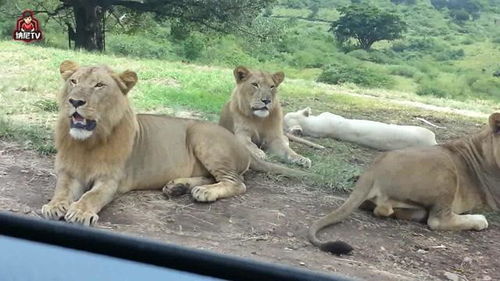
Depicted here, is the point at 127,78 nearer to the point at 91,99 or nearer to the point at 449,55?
the point at 91,99

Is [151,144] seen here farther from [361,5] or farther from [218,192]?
[361,5]

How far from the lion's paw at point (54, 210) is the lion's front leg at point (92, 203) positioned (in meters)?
0.02

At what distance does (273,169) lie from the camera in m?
3.84

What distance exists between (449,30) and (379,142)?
713mm

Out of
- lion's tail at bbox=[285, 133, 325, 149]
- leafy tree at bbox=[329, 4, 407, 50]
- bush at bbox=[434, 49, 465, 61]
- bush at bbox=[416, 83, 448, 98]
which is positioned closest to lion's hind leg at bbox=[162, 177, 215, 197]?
lion's tail at bbox=[285, 133, 325, 149]

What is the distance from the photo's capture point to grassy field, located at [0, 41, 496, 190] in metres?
4.18

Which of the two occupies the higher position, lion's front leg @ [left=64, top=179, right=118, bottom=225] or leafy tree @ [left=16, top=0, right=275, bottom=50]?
leafy tree @ [left=16, top=0, right=275, bottom=50]

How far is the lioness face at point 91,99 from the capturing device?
318 centimetres

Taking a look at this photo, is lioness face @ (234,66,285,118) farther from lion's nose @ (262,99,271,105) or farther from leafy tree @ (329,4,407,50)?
leafy tree @ (329,4,407,50)

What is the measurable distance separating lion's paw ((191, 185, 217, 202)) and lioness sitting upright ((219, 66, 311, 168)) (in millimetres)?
820

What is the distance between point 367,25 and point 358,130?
552mm

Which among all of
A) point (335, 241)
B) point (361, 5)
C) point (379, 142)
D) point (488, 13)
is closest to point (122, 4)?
point (361, 5)

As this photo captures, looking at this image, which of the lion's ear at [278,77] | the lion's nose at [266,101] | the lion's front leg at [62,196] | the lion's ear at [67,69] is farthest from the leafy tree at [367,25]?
the lion's front leg at [62,196]

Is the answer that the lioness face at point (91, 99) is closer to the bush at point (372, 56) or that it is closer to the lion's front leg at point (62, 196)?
the lion's front leg at point (62, 196)
